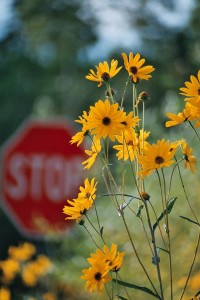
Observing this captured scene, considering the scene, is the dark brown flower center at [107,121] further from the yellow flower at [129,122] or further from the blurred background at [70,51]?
the blurred background at [70,51]

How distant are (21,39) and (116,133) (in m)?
16.5

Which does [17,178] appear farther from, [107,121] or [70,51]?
[107,121]

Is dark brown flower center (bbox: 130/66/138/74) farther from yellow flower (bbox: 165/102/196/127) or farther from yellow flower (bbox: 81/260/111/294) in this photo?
yellow flower (bbox: 81/260/111/294)

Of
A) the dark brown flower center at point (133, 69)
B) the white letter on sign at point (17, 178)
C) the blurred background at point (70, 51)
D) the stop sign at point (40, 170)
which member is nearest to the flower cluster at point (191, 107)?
the dark brown flower center at point (133, 69)

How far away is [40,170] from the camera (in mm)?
12609

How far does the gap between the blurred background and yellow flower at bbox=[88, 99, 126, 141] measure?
529 inches

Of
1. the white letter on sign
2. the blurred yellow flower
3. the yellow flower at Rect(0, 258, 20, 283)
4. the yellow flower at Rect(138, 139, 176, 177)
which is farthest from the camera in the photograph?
the white letter on sign

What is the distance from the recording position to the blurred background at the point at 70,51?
15.9 metres

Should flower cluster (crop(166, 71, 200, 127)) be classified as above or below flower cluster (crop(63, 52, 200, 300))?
above

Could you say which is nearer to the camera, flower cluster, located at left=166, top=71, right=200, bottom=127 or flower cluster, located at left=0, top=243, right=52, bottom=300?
flower cluster, located at left=166, top=71, right=200, bottom=127

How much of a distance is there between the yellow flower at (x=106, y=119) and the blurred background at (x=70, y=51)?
529 inches

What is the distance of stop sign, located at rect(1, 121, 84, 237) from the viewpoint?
11836 millimetres

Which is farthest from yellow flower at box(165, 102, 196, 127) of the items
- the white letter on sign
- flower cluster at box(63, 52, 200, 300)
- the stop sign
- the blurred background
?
the blurred background

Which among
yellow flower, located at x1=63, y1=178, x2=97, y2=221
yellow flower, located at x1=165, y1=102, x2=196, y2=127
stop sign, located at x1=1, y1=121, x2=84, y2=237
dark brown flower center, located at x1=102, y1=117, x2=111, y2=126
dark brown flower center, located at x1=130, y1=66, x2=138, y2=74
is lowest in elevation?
yellow flower, located at x1=63, y1=178, x2=97, y2=221
